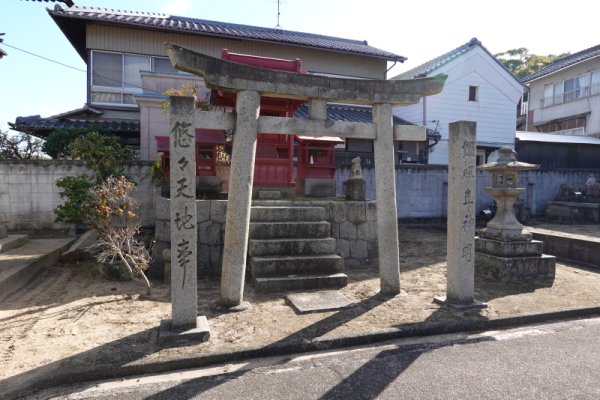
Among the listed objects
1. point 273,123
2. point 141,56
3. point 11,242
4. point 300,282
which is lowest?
point 300,282

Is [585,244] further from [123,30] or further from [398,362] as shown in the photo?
[123,30]

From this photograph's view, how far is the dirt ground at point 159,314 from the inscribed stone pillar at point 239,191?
2.23 ft

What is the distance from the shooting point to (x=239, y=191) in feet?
17.8

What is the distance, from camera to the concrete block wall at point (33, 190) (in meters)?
11.4

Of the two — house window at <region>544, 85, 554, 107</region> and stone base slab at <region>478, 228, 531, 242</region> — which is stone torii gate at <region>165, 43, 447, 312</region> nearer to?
stone base slab at <region>478, 228, 531, 242</region>

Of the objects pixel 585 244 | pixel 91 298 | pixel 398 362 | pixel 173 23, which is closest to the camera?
pixel 398 362

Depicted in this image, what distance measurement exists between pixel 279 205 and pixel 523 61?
42.5 m

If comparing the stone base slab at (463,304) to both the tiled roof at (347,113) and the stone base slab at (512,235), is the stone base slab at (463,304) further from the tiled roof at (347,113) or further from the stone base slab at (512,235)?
the tiled roof at (347,113)

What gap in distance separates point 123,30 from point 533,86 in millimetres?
27427

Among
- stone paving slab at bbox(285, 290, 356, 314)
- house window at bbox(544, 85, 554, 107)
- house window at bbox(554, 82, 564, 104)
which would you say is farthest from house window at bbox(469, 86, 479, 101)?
stone paving slab at bbox(285, 290, 356, 314)

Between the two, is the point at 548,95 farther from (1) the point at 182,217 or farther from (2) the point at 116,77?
(1) the point at 182,217

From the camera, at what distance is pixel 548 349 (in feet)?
15.0

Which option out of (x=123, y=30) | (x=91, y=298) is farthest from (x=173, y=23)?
(x=91, y=298)

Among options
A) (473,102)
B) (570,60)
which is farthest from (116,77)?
(570,60)
